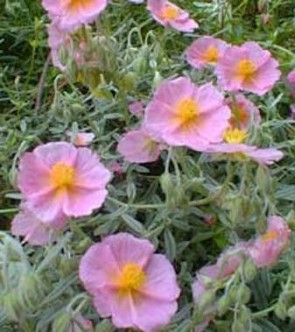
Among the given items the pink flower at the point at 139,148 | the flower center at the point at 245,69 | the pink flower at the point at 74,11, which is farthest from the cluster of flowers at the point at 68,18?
the flower center at the point at 245,69

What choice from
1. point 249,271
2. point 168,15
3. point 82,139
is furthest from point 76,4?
point 249,271

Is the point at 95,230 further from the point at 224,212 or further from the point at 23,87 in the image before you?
the point at 23,87

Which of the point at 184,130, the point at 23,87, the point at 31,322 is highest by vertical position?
the point at 184,130

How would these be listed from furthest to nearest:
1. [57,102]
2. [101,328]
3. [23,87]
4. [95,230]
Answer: [23,87] → [57,102] → [95,230] → [101,328]

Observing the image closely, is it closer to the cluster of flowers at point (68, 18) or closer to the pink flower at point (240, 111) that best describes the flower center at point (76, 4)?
the cluster of flowers at point (68, 18)

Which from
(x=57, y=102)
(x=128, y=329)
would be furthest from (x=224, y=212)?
(x=57, y=102)

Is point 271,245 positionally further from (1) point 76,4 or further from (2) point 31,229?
(1) point 76,4
